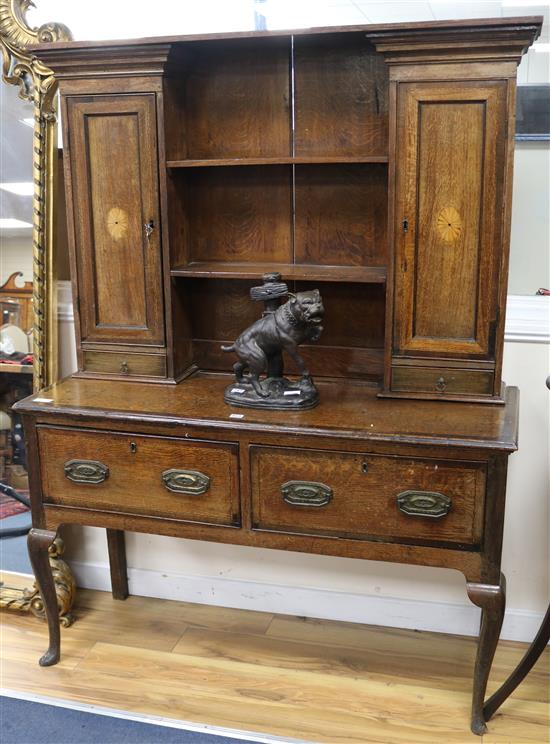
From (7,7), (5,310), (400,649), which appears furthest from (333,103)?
(400,649)

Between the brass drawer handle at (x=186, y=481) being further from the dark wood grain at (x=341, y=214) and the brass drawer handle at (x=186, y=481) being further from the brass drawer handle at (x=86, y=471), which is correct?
the dark wood grain at (x=341, y=214)

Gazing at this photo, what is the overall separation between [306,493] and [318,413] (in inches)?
8.6

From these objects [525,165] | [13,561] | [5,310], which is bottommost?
[13,561]

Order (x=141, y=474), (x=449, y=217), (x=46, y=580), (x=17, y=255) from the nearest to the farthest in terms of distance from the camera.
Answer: (x=449, y=217) < (x=141, y=474) < (x=46, y=580) < (x=17, y=255)

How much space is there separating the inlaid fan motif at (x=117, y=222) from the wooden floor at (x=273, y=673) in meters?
1.32

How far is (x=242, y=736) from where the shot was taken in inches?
89.4

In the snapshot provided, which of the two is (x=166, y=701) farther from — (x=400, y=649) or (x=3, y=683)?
(x=400, y=649)

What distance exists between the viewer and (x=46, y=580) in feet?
8.14

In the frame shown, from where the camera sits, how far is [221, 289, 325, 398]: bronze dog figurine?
2.15 metres

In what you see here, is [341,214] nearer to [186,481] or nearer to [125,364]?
[125,364]

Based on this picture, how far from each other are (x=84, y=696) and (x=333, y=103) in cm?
191

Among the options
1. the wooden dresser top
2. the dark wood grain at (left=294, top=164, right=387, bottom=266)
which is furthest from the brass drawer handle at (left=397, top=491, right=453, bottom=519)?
the dark wood grain at (left=294, top=164, right=387, bottom=266)

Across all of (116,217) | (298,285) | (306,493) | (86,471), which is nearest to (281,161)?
(298,285)

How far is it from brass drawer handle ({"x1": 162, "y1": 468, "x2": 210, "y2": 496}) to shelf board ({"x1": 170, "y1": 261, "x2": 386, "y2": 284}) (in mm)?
569
